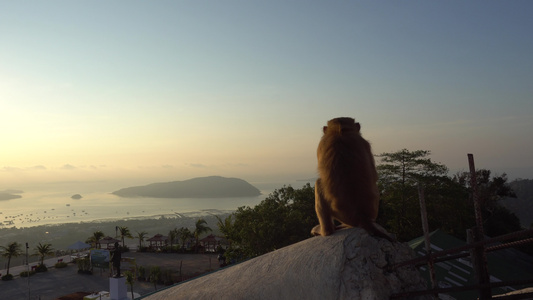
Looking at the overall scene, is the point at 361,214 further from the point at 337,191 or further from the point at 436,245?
the point at 436,245

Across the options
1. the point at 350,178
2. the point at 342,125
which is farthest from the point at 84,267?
the point at 350,178

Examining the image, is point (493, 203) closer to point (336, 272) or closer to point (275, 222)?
point (275, 222)

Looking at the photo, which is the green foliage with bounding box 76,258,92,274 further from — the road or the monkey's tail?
the monkey's tail

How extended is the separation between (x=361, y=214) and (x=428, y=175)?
94.6ft

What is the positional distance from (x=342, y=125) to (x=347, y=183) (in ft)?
2.26

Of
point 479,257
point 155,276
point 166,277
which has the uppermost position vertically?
point 479,257

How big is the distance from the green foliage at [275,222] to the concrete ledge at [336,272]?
16.9 m

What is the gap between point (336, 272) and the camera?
313 centimetres

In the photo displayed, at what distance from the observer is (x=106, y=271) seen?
124 ft

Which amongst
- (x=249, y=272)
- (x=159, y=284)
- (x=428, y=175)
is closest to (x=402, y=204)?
(x=428, y=175)

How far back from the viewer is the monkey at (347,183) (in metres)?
3.52

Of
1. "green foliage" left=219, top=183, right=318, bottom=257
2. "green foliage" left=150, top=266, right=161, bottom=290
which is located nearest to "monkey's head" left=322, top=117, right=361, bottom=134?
"green foliage" left=219, top=183, right=318, bottom=257

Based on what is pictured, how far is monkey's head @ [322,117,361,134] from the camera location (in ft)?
12.6

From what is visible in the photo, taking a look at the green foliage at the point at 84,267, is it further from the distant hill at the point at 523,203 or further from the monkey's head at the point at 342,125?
the distant hill at the point at 523,203
